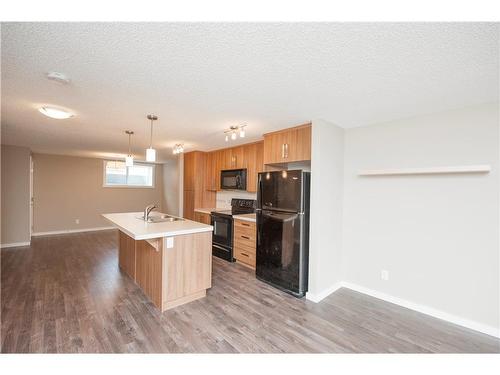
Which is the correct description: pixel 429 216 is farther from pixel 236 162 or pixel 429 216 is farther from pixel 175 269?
pixel 236 162

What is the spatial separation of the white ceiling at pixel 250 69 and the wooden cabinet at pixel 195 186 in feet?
7.62

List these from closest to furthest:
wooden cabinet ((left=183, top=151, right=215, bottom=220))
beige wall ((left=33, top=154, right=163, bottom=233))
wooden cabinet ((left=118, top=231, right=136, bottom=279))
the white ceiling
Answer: the white ceiling → wooden cabinet ((left=118, top=231, right=136, bottom=279)) → wooden cabinet ((left=183, top=151, right=215, bottom=220)) → beige wall ((left=33, top=154, right=163, bottom=233))

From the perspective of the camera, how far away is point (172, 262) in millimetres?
2406

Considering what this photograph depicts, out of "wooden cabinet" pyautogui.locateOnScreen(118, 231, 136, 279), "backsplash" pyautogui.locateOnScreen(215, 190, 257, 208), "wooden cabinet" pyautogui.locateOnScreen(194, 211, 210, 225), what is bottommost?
"wooden cabinet" pyautogui.locateOnScreen(118, 231, 136, 279)

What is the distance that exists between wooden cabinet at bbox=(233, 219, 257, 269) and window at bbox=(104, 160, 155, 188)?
5.44 metres

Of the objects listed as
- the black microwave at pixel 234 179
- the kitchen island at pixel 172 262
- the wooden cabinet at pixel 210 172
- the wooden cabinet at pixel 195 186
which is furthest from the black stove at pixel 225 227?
the kitchen island at pixel 172 262

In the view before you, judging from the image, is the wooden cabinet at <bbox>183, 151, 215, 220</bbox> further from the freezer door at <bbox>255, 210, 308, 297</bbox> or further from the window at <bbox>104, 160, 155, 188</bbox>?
the window at <bbox>104, 160, 155, 188</bbox>

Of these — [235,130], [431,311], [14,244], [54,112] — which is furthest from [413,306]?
[14,244]

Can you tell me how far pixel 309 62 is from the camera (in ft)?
4.85

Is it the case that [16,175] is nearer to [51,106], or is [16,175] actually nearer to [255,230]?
[51,106]

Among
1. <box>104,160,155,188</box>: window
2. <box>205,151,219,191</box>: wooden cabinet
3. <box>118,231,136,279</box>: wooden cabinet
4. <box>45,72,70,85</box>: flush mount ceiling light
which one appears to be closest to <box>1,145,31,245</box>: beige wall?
<box>104,160,155,188</box>: window

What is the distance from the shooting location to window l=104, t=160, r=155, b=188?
707 cm

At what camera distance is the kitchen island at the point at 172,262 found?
234 centimetres
